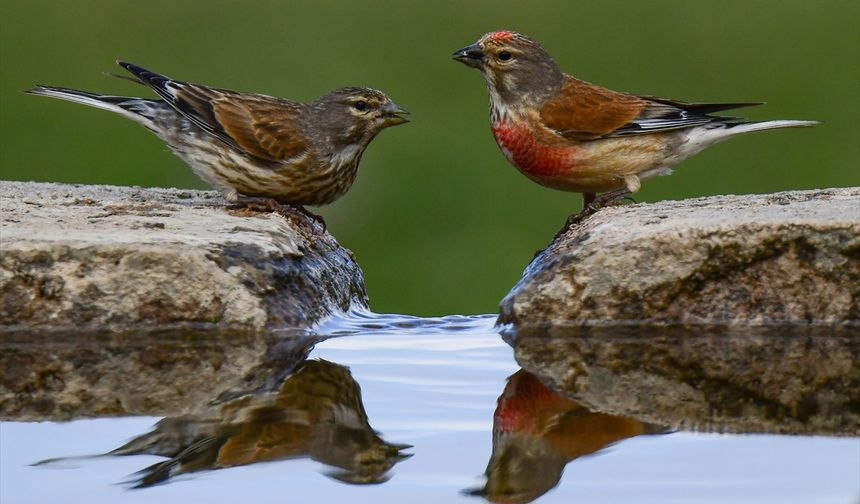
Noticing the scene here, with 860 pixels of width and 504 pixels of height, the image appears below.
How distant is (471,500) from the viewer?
9.21 ft

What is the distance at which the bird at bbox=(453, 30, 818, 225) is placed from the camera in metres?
6.13

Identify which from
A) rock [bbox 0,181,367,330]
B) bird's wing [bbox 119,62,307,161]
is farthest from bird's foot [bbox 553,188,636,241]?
rock [bbox 0,181,367,330]

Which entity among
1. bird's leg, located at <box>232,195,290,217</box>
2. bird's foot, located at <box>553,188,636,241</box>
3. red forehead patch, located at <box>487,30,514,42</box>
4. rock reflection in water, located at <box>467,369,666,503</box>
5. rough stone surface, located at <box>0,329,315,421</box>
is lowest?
rock reflection in water, located at <box>467,369,666,503</box>

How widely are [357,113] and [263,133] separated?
1.40 feet

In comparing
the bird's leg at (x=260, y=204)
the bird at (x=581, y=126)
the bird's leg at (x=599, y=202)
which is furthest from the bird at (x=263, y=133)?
the bird's leg at (x=599, y=202)

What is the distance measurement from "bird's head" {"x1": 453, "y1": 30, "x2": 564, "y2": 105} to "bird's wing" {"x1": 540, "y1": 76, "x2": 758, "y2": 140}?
3.2 inches

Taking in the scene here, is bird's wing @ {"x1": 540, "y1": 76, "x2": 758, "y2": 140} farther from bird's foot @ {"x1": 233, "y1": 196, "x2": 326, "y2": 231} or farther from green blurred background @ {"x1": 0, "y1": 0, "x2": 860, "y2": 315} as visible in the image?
green blurred background @ {"x1": 0, "y1": 0, "x2": 860, "y2": 315}

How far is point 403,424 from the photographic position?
11.3ft

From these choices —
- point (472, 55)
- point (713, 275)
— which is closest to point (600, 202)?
point (472, 55)

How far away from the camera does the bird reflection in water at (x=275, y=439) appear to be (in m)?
3.03

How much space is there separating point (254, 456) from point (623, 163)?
3391 mm

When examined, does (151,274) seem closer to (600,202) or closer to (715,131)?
(600,202)

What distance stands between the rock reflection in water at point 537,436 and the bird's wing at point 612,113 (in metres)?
2.44

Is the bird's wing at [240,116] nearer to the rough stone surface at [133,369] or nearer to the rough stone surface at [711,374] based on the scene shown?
the rough stone surface at [133,369]
